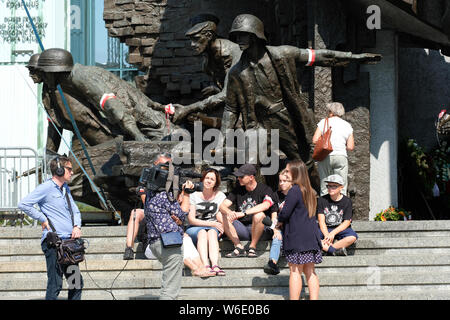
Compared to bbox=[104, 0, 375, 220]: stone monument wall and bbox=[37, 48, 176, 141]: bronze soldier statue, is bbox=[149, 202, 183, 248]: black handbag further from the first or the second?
bbox=[37, 48, 176, 141]: bronze soldier statue

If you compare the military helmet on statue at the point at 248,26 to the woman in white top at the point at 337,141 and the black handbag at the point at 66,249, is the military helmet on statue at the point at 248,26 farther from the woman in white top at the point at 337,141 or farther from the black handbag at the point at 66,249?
the black handbag at the point at 66,249

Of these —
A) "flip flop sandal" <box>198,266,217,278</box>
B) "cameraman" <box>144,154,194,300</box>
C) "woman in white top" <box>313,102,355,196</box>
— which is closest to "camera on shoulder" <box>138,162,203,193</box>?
"cameraman" <box>144,154,194,300</box>

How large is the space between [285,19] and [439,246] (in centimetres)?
525

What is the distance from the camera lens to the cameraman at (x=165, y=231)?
22.6ft

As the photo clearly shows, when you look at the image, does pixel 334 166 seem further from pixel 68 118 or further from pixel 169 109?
pixel 68 118

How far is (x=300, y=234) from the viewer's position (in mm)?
7238

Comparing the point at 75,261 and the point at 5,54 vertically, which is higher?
the point at 5,54

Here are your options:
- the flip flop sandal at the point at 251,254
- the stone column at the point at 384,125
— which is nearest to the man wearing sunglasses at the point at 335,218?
the flip flop sandal at the point at 251,254

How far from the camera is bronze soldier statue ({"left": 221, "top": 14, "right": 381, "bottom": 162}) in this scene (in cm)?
1038

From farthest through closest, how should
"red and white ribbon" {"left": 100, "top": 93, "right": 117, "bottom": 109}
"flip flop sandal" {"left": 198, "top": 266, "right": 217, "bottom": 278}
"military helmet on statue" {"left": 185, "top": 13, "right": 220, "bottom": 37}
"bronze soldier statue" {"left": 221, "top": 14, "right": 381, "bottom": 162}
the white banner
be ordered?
the white banner
"red and white ribbon" {"left": 100, "top": 93, "right": 117, "bottom": 109}
"military helmet on statue" {"left": 185, "top": 13, "right": 220, "bottom": 37}
"bronze soldier statue" {"left": 221, "top": 14, "right": 381, "bottom": 162}
"flip flop sandal" {"left": 198, "top": 266, "right": 217, "bottom": 278}

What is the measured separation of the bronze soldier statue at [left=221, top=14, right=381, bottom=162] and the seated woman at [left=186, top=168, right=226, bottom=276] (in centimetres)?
186
